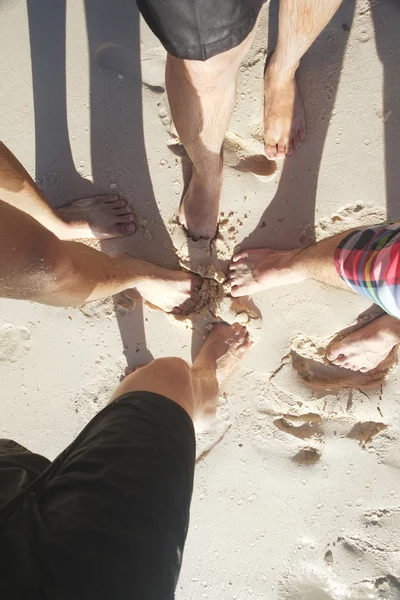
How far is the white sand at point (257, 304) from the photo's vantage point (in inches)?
77.8

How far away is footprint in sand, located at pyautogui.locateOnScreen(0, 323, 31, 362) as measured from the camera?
2.15m

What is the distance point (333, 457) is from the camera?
207 cm

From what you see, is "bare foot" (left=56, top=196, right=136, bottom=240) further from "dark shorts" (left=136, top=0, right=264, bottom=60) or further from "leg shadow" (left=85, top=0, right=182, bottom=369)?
"dark shorts" (left=136, top=0, right=264, bottom=60)

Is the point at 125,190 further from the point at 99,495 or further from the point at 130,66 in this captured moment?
the point at 99,495

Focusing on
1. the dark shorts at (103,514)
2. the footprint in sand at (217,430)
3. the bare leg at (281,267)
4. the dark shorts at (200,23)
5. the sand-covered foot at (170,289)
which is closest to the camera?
the dark shorts at (103,514)

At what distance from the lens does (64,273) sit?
4.79 feet

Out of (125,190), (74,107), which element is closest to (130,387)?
(125,190)

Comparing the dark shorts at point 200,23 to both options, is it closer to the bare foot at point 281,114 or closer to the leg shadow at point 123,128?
the bare foot at point 281,114

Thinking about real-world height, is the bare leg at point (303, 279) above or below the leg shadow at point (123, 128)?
below

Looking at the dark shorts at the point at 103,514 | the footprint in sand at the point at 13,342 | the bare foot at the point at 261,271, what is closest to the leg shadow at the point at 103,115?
the bare foot at the point at 261,271

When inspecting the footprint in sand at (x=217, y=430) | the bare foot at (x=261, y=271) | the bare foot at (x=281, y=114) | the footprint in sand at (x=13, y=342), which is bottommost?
the footprint in sand at (x=217, y=430)

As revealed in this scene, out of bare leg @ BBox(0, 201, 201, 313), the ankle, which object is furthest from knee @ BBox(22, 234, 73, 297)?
the ankle

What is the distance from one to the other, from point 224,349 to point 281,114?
3.56 ft

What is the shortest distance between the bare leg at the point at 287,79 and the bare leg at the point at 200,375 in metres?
0.88
